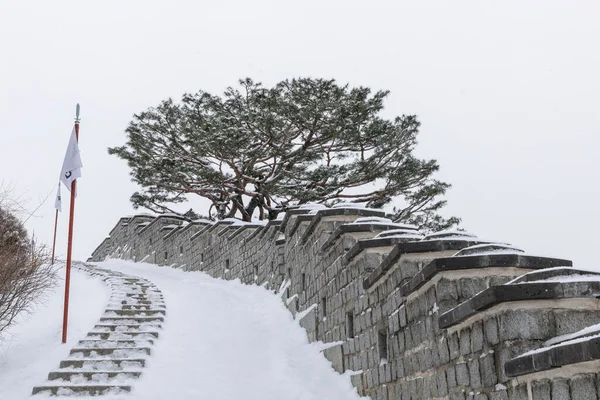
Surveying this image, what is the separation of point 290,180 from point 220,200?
3199 millimetres

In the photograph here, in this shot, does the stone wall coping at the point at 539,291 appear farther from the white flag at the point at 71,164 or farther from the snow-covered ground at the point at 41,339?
the white flag at the point at 71,164

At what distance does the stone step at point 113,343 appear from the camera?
7730mm

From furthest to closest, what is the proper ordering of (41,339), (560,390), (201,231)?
(201,231) → (41,339) → (560,390)

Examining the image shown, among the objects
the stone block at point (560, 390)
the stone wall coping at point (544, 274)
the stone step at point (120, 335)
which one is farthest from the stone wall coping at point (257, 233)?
the stone block at point (560, 390)

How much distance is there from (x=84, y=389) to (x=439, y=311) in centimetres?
401

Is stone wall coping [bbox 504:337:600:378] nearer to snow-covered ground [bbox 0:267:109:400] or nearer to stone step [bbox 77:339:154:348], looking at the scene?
snow-covered ground [bbox 0:267:109:400]

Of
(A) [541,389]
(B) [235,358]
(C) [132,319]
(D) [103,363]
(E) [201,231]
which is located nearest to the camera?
(A) [541,389]

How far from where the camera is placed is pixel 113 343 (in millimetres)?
7848

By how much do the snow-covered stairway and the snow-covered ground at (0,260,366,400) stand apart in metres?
0.15

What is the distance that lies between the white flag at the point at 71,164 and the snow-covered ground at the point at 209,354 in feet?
6.98

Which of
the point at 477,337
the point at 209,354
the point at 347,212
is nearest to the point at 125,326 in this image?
the point at 209,354

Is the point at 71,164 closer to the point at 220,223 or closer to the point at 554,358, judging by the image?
the point at 554,358

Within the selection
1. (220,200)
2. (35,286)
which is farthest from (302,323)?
(220,200)

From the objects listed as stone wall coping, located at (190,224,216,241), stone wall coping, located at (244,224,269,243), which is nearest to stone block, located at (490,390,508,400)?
stone wall coping, located at (244,224,269,243)
